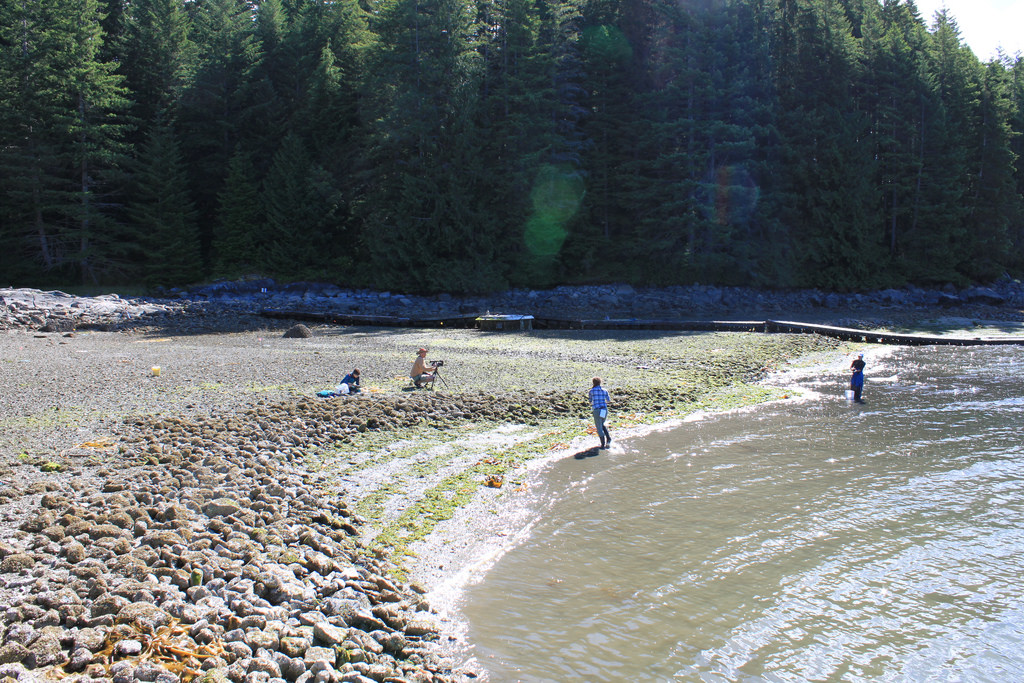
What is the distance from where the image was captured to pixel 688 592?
7062 millimetres

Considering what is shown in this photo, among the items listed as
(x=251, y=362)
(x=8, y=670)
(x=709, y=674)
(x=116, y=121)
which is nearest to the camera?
(x=8, y=670)

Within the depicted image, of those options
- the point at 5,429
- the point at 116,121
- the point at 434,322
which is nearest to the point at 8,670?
the point at 5,429

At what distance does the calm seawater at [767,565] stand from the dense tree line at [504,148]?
2973 cm

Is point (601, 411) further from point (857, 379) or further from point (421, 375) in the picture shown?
point (857, 379)

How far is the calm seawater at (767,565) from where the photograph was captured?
19.7ft

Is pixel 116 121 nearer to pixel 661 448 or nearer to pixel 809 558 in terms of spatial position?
pixel 661 448

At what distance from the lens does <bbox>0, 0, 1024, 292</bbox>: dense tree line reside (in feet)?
130

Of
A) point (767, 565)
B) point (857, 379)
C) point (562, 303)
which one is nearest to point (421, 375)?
point (767, 565)

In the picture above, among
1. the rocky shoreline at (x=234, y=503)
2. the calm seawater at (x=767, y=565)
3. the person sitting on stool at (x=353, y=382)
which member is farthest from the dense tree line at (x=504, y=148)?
the calm seawater at (x=767, y=565)

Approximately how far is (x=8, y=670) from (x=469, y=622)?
369 centimetres

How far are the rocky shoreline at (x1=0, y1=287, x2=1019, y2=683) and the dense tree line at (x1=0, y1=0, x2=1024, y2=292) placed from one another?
2129cm

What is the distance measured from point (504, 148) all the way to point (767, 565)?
122ft

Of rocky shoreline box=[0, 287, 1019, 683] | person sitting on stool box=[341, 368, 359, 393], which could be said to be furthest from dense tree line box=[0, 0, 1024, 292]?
person sitting on stool box=[341, 368, 359, 393]

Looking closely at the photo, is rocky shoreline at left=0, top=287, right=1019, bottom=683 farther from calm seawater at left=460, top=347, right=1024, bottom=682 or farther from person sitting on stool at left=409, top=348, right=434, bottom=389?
calm seawater at left=460, top=347, right=1024, bottom=682
